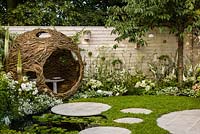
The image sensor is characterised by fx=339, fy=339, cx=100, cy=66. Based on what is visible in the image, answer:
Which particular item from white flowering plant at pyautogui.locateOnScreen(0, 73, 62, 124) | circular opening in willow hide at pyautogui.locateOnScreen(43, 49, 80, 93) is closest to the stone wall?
circular opening in willow hide at pyautogui.locateOnScreen(43, 49, 80, 93)

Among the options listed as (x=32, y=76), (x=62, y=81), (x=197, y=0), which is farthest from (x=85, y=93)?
(x=197, y=0)

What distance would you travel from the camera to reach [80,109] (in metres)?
5.83

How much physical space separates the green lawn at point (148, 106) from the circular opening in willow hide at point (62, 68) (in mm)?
1052

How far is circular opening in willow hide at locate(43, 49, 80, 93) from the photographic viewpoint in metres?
7.52

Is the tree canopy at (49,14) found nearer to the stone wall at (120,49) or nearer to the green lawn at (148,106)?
the stone wall at (120,49)

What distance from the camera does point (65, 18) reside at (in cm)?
988

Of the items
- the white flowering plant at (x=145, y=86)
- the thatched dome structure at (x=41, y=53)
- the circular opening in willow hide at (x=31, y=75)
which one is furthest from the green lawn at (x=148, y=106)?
the circular opening in willow hide at (x=31, y=75)

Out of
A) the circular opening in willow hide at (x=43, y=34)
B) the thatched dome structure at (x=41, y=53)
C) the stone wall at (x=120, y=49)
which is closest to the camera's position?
the thatched dome structure at (x=41, y=53)

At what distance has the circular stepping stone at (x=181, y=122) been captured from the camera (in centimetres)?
454

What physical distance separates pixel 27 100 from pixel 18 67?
2.17ft

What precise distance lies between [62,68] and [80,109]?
7.04 ft

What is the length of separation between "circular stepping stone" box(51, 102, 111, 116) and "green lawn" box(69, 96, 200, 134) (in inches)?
7.1

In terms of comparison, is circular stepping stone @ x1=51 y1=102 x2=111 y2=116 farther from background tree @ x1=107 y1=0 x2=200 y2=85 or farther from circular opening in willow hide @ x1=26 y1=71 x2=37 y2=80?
background tree @ x1=107 y1=0 x2=200 y2=85

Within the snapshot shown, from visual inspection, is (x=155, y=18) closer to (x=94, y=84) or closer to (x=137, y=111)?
(x=94, y=84)
